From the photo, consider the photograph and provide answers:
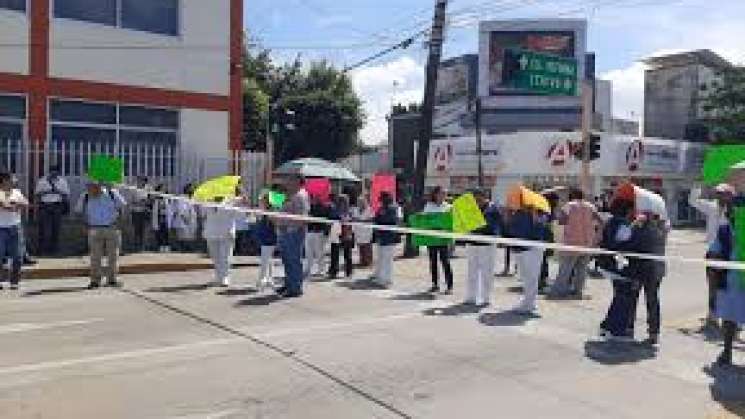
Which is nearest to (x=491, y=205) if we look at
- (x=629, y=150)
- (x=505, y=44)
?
(x=629, y=150)

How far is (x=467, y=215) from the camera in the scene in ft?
45.9

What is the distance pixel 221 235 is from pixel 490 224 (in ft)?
13.1

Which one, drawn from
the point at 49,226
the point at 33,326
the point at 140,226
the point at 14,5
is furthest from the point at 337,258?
the point at 14,5

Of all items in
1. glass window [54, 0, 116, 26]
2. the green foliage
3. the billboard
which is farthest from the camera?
the billboard

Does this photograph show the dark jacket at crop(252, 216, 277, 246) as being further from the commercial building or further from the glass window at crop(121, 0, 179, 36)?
the commercial building

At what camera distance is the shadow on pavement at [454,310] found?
12680 mm

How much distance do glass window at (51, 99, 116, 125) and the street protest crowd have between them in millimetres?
2201

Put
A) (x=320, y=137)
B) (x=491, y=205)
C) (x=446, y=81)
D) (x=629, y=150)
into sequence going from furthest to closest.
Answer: (x=446, y=81)
(x=320, y=137)
(x=629, y=150)
(x=491, y=205)

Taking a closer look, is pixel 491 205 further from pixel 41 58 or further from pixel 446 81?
pixel 446 81

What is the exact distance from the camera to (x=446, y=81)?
213ft

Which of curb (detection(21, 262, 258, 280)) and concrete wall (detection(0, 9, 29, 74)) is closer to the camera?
curb (detection(21, 262, 258, 280))

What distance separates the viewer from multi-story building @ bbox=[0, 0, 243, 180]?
786 inches

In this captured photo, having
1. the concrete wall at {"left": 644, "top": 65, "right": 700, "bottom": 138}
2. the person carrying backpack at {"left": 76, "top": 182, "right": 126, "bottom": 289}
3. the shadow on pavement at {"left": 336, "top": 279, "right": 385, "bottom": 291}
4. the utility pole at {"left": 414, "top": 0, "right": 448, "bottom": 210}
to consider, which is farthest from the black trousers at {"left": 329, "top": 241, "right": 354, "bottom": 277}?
the concrete wall at {"left": 644, "top": 65, "right": 700, "bottom": 138}

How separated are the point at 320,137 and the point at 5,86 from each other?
31.7 metres
